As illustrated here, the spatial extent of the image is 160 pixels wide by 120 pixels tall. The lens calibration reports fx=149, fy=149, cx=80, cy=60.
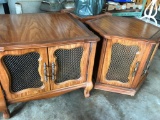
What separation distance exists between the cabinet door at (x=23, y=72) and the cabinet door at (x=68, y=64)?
0.22 ft

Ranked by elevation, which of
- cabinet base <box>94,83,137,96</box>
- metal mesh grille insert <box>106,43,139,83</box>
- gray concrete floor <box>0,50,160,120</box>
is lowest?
gray concrete floor <box>0,50,160,120</box>

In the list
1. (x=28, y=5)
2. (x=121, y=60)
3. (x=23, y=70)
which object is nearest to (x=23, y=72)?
(x=23, y=70)

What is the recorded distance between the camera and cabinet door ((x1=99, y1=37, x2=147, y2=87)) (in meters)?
1.21

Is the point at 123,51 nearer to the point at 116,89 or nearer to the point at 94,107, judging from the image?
the point at 116,89

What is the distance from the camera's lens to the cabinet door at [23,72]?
0.98 metres

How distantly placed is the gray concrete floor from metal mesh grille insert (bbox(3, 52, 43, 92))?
254mm

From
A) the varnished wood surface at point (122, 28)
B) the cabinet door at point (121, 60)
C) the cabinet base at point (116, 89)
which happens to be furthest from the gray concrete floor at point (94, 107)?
the varnished wood surface at point (122, 28)

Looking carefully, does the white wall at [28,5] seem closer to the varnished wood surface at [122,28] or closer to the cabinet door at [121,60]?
the varnished wood surface at [122,28]

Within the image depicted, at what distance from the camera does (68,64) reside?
1174 mm

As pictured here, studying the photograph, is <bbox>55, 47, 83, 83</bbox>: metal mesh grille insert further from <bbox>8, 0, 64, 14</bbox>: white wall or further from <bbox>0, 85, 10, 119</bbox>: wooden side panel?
<bbox>8, 0, 64, 14</bbox>: white wall

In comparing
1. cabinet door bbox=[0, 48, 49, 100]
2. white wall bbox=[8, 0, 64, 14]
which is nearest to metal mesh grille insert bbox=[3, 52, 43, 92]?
cabinet door bbox=[0, 48, 49, 100]

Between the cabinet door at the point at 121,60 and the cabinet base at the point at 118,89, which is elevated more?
the cabinet door at the point at 121,60

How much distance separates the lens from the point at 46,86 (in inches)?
46.4

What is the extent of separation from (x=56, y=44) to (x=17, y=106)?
2.33 ft
